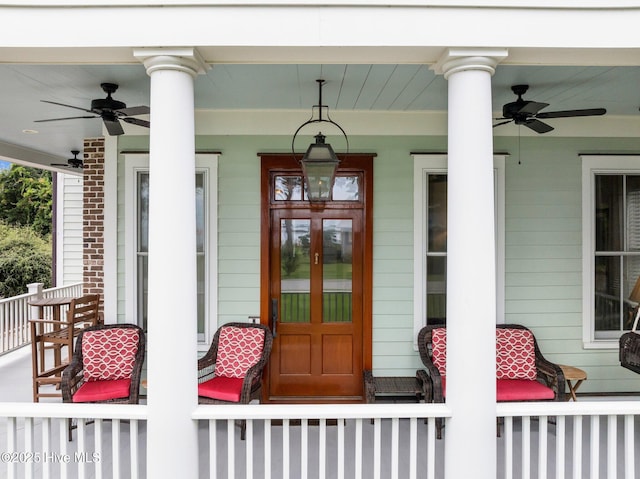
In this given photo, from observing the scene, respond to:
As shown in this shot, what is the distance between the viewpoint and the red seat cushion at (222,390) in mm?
3494

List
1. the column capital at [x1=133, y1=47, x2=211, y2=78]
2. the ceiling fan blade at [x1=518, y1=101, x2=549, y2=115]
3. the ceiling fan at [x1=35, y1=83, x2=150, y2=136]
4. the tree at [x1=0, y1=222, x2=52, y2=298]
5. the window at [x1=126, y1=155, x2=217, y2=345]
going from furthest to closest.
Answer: the tree at [x1=0, y1=222, x2=52, y2=298] → the window at [x1=126, y1=155, x2=217, y2=345] → the ceiling fan at [x1=35, y1=83, x2=150, y2=136] → the ceiling fan blade at [x1=518, y1=101, x2=549, y2=115] → the column capital at [x1=133, y1=47, x2=211, y2=78]

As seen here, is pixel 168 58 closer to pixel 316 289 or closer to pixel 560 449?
pixel 316 289

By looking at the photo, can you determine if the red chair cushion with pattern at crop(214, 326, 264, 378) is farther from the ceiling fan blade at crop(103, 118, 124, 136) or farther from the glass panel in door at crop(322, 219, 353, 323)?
the ceiling fan blade at crop(103, 118, 124, 136)

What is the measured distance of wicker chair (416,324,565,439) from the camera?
139 inches

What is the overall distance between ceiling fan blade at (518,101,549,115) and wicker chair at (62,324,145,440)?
375 cm

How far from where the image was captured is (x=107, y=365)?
12.6 feet

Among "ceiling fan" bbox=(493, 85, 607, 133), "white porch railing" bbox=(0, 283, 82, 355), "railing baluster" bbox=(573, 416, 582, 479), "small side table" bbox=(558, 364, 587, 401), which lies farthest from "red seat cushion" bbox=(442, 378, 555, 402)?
"white porch railing" bbox=(0, 283, 82, 355)

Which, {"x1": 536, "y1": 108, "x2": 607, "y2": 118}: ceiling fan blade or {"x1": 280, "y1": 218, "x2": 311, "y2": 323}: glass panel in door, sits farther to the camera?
{"x1": 280, "y1": 218, "x2": 311, "y2": 323}: glass panel in door

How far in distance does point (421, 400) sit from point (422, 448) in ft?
2.46

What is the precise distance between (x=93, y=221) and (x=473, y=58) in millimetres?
4371

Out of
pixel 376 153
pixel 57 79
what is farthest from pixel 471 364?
pixel 57 79
